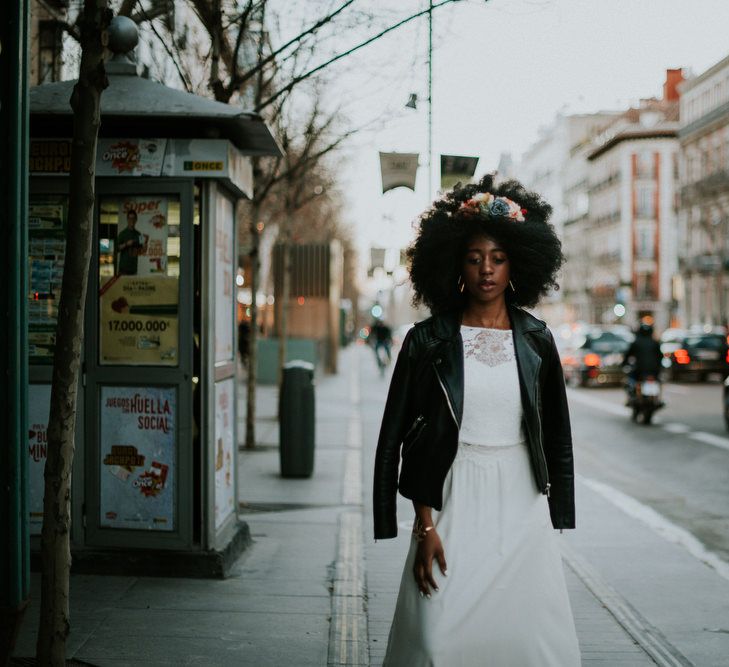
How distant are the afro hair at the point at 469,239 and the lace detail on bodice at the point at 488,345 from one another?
187mm

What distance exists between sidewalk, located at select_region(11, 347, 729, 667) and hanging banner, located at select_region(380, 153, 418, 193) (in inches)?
161

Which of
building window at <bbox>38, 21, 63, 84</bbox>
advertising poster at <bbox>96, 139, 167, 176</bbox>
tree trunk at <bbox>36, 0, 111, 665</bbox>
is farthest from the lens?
building window at <bbox>38, 21, 63, 84</bbox>

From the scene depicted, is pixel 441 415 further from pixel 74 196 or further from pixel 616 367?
pixel 616 367

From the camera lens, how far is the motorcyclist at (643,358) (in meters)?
18.1

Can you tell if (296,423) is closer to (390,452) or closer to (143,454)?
(143,454)

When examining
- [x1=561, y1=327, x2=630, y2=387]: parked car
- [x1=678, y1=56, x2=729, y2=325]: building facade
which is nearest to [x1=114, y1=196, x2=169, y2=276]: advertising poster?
[x1=561, y1=327, x2=630, y2=387]: parked car

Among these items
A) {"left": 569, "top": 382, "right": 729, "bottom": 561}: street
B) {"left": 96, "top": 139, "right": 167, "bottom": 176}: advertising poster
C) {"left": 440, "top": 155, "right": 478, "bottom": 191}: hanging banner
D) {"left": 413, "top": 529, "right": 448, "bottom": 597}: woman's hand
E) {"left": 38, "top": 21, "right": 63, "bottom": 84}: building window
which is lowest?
{"left": 569, "top": 382, "right": 729, "bottom": 561}: street

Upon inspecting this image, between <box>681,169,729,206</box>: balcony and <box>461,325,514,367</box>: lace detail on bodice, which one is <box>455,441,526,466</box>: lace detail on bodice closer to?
<box>461,325,514,367</box>: lace detail on bodice

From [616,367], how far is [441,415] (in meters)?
25.5

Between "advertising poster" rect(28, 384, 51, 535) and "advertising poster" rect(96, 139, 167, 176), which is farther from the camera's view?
"advertising poster" rect(28, 384, 51, 535)

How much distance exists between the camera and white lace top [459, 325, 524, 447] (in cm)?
348

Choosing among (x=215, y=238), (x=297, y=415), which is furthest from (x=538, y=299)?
(x=297, y=415)

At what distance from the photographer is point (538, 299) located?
3.99m

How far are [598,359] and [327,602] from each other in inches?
899
